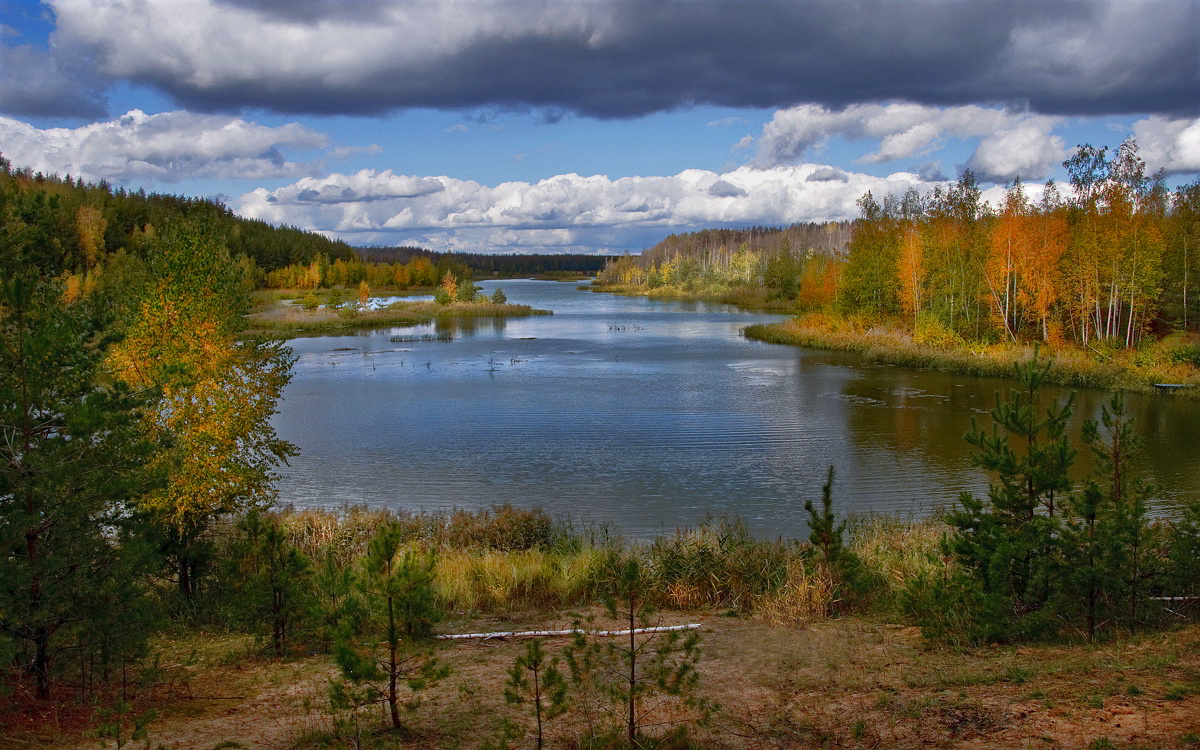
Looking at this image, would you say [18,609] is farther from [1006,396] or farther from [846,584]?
[1006,396]

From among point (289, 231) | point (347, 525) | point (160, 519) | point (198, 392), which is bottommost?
point (347, 525)

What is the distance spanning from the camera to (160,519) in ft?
36.4

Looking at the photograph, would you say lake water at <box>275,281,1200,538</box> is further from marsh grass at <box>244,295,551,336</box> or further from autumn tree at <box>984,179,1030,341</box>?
marsh grass at <box>244,295,551,336</box>

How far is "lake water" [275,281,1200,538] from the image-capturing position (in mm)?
19203

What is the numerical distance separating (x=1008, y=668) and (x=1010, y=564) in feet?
3.79

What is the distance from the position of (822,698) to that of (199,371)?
9.43 meters

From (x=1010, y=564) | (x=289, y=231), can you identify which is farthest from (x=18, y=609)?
(x=289, y=231)

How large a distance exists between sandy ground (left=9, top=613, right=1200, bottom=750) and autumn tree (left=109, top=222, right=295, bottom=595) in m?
3.62

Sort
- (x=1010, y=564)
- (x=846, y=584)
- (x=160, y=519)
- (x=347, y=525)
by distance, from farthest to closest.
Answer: (x=347, y=525)
(x=160, y=519)
(x=846, y=584)
(x=1010, y=564)

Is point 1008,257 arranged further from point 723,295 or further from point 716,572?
point 723,295

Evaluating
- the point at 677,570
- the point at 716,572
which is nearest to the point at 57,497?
the point at 677,570

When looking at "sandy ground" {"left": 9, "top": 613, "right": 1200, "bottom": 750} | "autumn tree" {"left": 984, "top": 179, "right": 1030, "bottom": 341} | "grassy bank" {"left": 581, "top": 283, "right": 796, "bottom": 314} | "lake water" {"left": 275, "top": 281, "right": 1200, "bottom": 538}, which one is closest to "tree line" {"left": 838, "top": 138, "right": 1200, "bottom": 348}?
"autumn tree" {"left": 984, "top": 179, "right": 1030, "bottom": 341}

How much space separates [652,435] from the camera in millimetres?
26969

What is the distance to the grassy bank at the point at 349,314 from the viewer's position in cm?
7681
